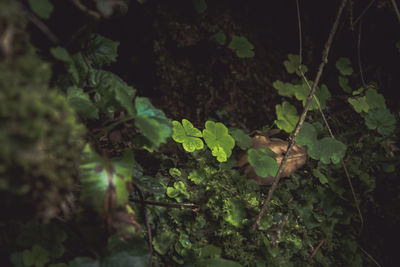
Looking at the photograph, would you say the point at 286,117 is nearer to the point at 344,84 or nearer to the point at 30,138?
the point at 344,84

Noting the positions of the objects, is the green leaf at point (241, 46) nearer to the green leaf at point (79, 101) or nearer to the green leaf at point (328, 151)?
the green leaf at point (328, 151)

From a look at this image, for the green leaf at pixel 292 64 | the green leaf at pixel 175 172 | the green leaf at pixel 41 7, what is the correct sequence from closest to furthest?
the green leaf at pixel 41 7 < the green leaf at pixel 175 172 < the green leaf at pixel 292 64

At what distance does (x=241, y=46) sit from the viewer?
2.93m

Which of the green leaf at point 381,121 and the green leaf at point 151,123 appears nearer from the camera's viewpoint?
the green leaf at point 151,123

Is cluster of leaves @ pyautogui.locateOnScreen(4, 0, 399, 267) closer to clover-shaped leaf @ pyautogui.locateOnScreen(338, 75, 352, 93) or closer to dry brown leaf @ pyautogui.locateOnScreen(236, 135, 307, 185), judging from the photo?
dry brown leaf @ pyautogui.locateOnScreen(236, 135, 307, 185)

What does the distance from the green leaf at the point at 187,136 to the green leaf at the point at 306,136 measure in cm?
91

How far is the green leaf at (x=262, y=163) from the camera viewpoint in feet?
6.55

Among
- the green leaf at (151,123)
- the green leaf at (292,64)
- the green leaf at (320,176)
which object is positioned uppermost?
the green leaf at (151,123)

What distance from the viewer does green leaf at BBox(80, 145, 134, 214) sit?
1.00 meters

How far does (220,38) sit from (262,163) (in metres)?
1.58

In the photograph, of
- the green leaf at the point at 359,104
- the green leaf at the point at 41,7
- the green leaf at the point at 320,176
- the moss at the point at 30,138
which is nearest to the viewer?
the moss at the point at 30,138

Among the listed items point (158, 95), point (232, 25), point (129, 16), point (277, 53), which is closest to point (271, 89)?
point (277, 53)

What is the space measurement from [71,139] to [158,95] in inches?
66.1

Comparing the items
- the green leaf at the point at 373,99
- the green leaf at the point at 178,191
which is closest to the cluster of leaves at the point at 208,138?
the green leaf at the point at 178,191
